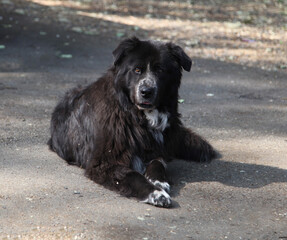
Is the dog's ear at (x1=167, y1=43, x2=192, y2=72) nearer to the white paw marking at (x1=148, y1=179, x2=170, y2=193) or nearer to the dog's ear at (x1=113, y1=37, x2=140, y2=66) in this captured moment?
the dog's ear at (x1=113, y1=37, x2=140, y2=66)

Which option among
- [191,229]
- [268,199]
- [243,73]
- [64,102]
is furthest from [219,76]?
[191,229]

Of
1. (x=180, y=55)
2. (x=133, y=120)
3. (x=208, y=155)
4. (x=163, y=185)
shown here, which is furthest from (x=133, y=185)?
(x=208, y=155)

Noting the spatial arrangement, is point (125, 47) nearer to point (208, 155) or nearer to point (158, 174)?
point (158, 174)

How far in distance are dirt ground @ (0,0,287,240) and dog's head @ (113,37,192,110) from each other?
0.92 m

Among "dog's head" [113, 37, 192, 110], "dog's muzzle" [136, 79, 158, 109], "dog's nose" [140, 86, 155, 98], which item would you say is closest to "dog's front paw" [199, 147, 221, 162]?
"dog's head" [113, 37, 192, 110]

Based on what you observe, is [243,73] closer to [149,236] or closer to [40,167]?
[40,167]

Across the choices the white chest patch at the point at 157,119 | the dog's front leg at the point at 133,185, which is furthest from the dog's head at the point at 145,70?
the dog's front leg at the point at 133,185

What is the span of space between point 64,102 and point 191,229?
2.52m

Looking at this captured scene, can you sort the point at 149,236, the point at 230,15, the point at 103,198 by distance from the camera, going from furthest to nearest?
the point at 230,15
the point at 103,198
the point at 149,236

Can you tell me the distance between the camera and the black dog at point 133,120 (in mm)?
5605

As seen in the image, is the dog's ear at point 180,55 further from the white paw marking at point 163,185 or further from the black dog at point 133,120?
the white paw marking at point 163,185

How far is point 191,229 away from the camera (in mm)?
4754

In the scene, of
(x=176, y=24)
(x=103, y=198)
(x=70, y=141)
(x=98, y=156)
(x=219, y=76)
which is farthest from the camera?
(x=176, y=24)

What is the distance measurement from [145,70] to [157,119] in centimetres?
53
